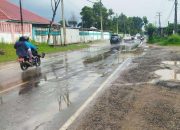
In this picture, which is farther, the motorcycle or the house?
the house

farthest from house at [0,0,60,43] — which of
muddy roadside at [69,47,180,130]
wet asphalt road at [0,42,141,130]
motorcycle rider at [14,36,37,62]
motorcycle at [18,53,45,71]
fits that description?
muddy roadside at [69,47,180,130]

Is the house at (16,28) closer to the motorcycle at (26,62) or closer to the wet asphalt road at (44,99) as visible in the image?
the motorcycle at (26,62)

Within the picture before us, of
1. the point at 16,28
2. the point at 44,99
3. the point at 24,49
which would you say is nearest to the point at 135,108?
the point at 44,99

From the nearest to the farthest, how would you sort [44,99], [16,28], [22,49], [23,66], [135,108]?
[135,108] → [44,99] → [23,66] → [22,49] → [16,28]

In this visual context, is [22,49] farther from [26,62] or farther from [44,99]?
[44,99]

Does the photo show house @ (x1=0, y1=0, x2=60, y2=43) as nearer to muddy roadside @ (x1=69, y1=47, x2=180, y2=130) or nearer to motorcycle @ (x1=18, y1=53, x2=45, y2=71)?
motorcycle @ (x1=18, y1=53, x2=45, y2=71)

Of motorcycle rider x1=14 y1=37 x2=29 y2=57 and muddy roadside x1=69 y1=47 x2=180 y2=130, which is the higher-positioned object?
motorcycle rider x1=14 y1=37 x2=29 y2=57

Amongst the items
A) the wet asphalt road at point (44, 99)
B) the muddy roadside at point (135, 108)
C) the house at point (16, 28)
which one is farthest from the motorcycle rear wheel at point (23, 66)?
the house at point (16, 28)

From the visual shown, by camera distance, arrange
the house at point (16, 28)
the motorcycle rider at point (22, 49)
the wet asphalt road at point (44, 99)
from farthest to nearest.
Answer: the house at point (16, 28)
the motorcycle rider at point (22, 49)
the wet asphalt road at point (44, 99)

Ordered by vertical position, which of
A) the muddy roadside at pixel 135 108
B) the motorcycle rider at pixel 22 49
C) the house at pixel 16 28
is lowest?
the muddy roadside at pixel 135 108

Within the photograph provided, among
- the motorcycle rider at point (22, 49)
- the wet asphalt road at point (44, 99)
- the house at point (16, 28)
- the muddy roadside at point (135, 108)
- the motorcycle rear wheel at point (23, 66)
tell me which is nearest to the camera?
the muddy roadside at point (135, 108)

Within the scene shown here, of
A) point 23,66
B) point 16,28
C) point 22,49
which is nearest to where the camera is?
point 23,66

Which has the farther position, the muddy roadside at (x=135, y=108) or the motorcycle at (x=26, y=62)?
the motorcycle at (x=26, y=62)

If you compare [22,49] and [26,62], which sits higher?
[22,49]
